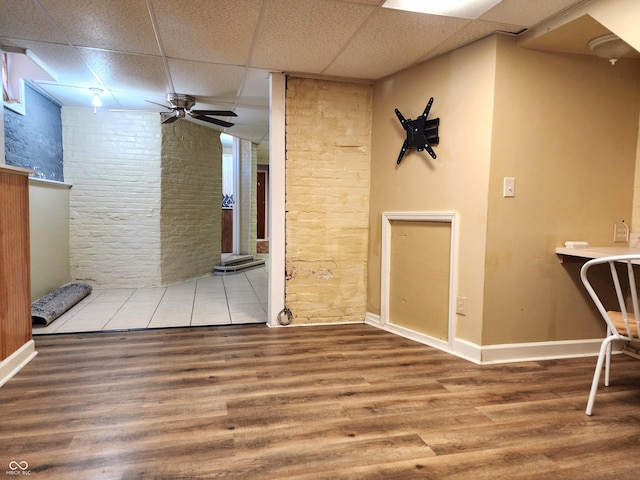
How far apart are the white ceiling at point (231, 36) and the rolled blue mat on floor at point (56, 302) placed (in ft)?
7.01

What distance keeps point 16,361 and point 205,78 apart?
8.63 feet

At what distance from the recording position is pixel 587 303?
8.91ft

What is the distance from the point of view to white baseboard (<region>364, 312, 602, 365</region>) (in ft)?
8.43

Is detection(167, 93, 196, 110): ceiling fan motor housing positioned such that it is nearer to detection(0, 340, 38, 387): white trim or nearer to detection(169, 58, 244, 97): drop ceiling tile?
detection(169, 58, 244, 97): drop ceiling tile

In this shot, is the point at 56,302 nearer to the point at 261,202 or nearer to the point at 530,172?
the point at 530,172

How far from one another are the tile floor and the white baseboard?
5.77 feet

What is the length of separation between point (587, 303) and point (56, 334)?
4152 mm

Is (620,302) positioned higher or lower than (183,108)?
lower

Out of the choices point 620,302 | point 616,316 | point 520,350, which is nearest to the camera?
point 620,302

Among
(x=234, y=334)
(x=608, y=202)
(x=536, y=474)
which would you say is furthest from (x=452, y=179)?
(x=234, y=334)

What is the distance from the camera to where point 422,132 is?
2910 mm

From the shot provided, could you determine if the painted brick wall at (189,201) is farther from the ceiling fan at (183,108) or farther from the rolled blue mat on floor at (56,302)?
the rolled blue mat on floor at (56,302)

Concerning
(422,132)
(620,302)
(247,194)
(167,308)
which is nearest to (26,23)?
(167,308)

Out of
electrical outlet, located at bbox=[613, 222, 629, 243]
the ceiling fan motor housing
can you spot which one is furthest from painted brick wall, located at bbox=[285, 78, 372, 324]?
electrical outlet, located at bbox=[613, 222, 629, 243]
